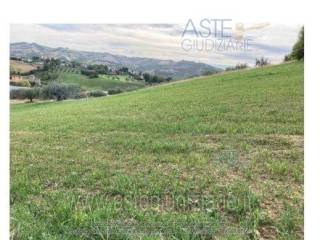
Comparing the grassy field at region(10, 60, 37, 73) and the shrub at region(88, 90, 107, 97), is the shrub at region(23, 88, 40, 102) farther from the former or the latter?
the shrub at region(88, 90, 107, 97)

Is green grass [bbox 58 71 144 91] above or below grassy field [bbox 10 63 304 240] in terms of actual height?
above

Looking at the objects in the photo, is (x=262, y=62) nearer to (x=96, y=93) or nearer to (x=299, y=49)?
(x=299, y=49)

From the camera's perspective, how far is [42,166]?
6.21 m

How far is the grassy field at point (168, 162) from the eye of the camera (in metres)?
5.86

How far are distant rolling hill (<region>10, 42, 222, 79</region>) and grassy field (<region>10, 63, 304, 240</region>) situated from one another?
5.8 inches

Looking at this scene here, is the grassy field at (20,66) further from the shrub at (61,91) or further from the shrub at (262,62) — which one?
the shrub at (262,62)

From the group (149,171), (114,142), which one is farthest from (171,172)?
(114,142)

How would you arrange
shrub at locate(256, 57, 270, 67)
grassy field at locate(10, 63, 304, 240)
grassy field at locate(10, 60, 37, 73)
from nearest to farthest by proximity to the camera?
1. grassy field at locate(10, 63, 304, 240)
2. shrub at locate(256, 57, 270, 67)
3. grassy field at locate(10, 60, 37, 73)

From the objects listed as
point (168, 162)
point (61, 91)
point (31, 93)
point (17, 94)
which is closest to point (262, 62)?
point (168, 162)

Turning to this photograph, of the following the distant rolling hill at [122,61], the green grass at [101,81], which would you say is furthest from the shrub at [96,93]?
the distant rolling hill at [122,61]

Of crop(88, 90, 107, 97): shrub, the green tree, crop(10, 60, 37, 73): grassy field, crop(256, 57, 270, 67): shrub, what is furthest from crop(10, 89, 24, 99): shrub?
the green tree

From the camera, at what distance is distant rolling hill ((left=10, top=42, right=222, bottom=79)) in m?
6.17

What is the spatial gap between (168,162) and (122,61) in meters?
1.15

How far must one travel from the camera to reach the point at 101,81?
6359 mm
